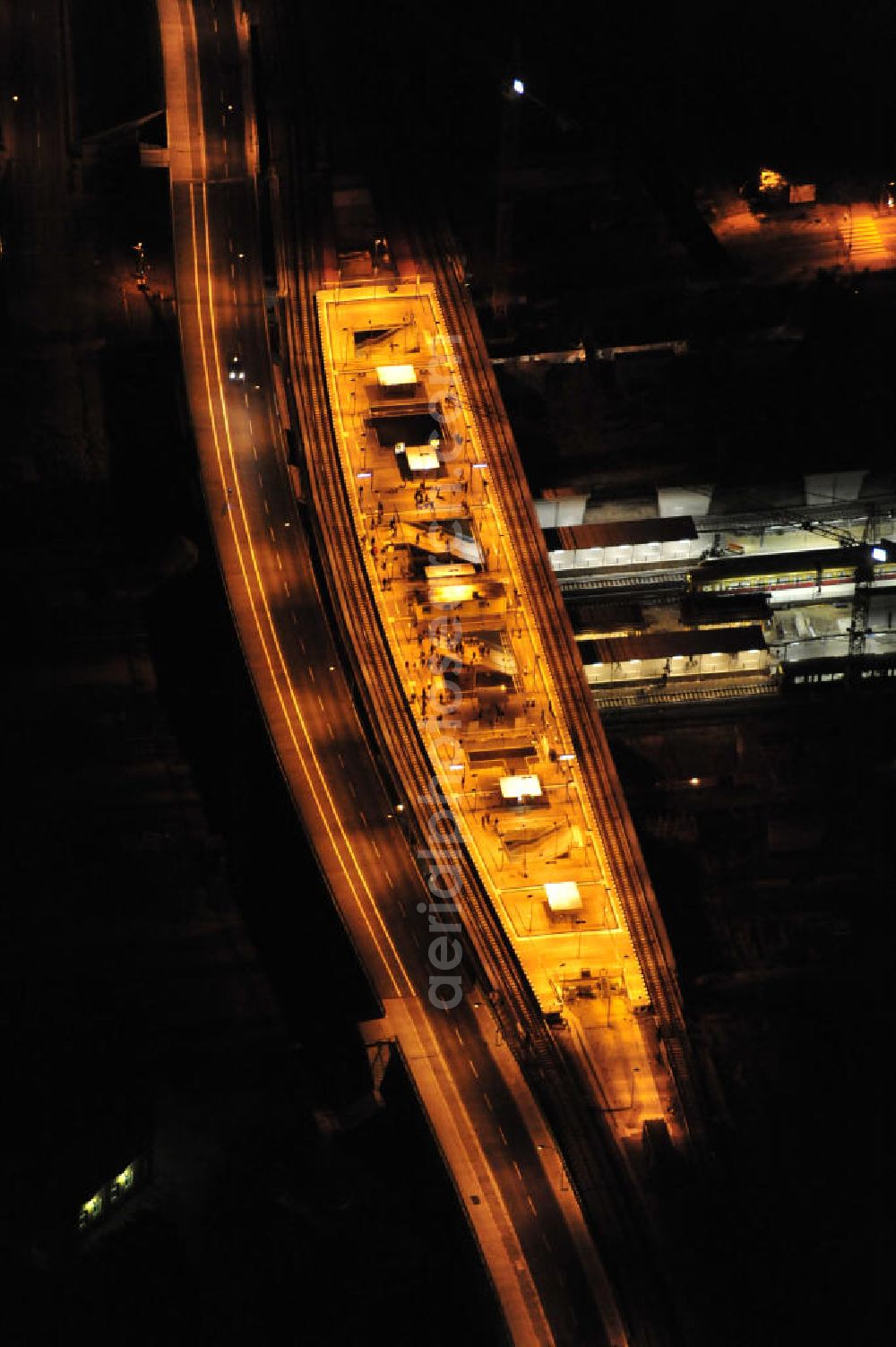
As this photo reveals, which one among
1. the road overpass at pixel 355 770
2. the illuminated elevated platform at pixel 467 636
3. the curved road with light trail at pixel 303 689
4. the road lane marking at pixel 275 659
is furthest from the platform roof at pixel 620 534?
the road lane marking at pixel 275 659

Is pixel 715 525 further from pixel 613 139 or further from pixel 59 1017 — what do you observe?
pixel 59 1017

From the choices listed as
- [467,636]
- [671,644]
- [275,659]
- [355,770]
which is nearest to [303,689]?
[275,659]

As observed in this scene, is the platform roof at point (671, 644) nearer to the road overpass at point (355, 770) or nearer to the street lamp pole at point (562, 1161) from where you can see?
the road overpass at point (355, 770)

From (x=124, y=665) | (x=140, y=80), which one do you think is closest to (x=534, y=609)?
(x=124, y=665)

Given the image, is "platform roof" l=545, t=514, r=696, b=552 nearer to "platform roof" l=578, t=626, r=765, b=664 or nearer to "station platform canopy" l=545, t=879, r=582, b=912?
"platform roof" l=578, t=626, r=765, b=664

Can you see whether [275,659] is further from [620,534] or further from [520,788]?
[620,534]
